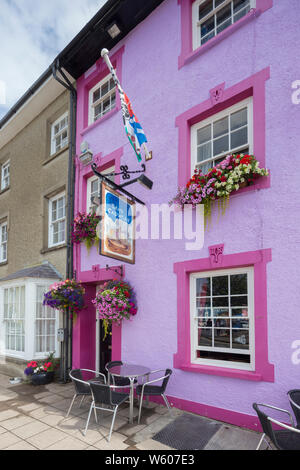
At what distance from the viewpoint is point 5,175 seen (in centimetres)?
1339

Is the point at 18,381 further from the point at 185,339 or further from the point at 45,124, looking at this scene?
the point at 45,124

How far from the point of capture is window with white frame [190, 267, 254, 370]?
517 centimetres

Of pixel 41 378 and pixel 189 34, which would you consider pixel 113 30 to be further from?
pixel 41 378

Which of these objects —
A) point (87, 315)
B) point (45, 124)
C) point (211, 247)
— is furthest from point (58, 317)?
point (45, 124)

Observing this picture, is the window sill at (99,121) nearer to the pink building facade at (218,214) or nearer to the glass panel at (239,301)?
the pink building facade at (218,214)

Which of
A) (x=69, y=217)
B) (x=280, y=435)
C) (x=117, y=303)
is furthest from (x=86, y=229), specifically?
(x=280, y=435)

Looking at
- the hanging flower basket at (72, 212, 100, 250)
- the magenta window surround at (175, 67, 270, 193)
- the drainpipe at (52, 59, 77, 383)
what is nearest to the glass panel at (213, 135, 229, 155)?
the magenta window surround at (175, 67, 270, 193)

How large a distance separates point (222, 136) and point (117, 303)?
3.89m

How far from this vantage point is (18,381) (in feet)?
26.7

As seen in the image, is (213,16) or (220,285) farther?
(213,16)

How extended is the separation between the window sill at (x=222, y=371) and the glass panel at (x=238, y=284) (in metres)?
1.25

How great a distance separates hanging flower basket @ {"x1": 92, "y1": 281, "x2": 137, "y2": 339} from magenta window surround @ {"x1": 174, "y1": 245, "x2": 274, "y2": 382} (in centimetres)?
116

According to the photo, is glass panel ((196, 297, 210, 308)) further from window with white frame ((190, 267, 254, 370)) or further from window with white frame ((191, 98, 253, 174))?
window with white frame ((191, 98, 253, 174))

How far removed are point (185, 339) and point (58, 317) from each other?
178 inches
